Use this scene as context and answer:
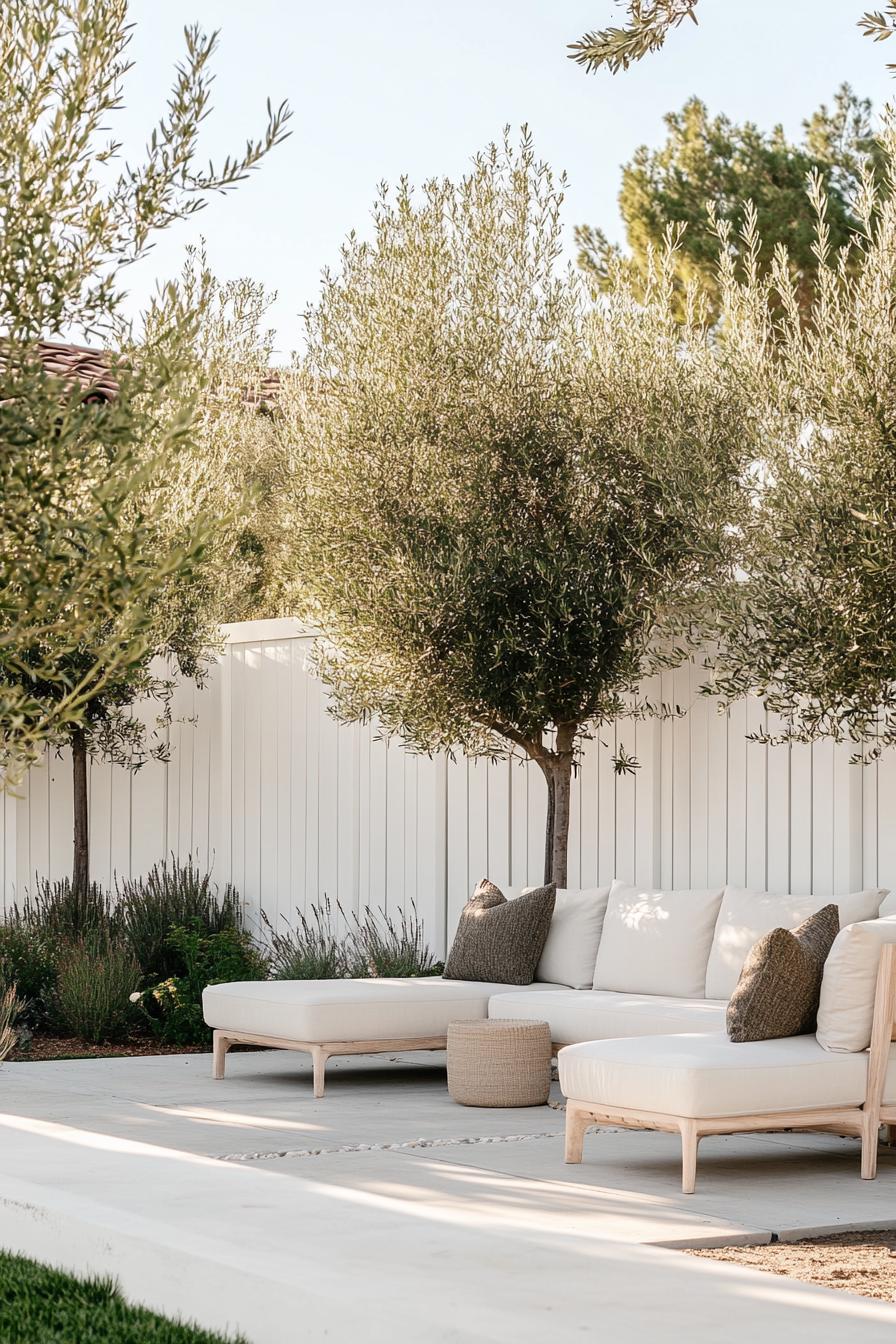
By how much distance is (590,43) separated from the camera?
5473 millimetres

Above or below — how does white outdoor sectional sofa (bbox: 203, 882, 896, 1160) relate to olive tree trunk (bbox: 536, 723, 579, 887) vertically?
below

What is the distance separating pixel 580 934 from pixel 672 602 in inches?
72.3

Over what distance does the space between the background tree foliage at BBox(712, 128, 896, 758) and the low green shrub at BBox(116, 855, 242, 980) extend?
16.6ft

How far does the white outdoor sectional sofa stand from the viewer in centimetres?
660

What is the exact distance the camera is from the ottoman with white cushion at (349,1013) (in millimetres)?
8695

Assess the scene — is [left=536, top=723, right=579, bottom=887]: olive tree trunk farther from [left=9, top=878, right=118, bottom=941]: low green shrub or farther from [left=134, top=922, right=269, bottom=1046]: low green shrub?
[left=9, top=878, right=118, bottom=941]: low green shrub

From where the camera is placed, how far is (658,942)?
8.70m

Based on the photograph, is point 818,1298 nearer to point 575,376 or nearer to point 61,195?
point 61,195

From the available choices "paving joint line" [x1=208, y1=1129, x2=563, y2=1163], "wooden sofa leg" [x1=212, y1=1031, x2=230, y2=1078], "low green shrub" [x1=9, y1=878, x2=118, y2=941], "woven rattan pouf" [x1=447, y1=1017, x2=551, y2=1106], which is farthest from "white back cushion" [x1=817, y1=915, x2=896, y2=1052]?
"low green shrub" [x1=9, y1=878, x2=118, y2=941]

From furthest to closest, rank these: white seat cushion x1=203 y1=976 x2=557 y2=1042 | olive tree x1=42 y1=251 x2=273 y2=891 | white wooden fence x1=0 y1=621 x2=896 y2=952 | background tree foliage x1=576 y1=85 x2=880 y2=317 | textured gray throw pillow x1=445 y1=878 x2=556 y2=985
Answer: background tree foliage x1=576 y1=85 x2=880 y2=317 → olive tree x1=42 y1=251 x2=273 y2=891 → textured gray throw pillow x1=445 y1=878 x2=556 y2=985 → white wooden fence x1=0 y1=621 x2=896 y2=952 → white seat cushion x1=203 y1=976 x2=557 y2=1042

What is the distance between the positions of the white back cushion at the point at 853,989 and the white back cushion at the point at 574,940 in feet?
8.31

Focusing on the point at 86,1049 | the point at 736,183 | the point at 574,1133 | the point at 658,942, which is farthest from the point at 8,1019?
the point at 736,183

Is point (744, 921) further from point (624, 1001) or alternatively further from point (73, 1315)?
point (73, 1315)

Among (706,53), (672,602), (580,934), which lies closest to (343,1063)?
(580,934)
